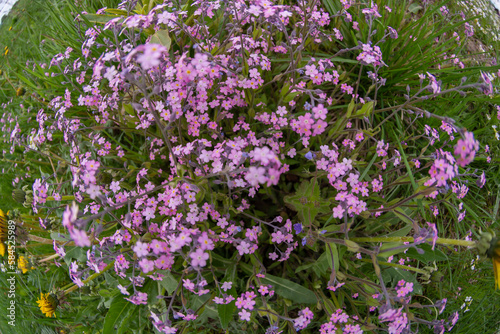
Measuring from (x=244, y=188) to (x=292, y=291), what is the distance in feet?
1.90

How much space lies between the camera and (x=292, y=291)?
169 cm

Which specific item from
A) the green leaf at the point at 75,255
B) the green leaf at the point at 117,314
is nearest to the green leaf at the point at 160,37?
the green leaf at the point at 75,255

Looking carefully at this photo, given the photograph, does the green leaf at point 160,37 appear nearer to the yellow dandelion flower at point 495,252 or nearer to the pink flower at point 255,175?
the pink flower at point 255,175

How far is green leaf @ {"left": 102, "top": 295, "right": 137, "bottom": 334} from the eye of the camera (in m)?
1.77

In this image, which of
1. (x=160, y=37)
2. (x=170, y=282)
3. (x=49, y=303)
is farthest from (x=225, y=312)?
(x=160, y=37)

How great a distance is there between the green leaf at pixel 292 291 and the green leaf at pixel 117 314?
77 cm

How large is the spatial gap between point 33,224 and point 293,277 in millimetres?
1575

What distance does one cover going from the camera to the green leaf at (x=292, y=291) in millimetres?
1676

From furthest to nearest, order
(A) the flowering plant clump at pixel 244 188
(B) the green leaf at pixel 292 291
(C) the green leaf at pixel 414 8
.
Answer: (C) the green leaf at pixel 414 8 → (B) the green leaf at pixel 292 291 → (A) the flowering plant clump at pixel 244 188

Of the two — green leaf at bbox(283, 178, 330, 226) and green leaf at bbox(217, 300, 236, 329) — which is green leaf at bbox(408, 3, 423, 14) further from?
green leaf at bbox(217, 300, 236, 329)

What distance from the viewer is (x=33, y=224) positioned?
2.08 metres

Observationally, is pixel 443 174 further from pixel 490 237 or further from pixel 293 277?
pixel 293 277

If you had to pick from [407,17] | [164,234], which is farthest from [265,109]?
[407,17]

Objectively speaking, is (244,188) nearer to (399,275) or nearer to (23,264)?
(399,275)
